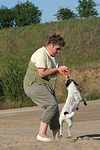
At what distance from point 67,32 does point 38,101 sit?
40.7 m

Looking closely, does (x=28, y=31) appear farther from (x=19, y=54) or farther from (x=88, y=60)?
(x=88, y=60)

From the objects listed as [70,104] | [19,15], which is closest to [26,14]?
[19,15]

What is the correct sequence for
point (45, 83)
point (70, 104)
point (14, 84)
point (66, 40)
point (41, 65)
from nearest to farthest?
point (41, 65) → point (45, 83) → point (70, 104) → point (14, 84) → point (66, 40)

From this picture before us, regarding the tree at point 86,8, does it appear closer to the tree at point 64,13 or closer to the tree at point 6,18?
the tree at point 64,13

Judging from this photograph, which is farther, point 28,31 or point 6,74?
point 28,31

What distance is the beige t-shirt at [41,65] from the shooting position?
496 cm

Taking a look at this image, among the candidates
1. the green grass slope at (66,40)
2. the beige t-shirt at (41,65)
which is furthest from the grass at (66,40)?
the beige t-shirt at (41,65)

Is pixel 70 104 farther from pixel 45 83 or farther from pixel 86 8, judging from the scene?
pixel 86 8

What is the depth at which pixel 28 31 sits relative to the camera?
4659 centimetres

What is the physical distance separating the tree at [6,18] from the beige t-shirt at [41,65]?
184 ft

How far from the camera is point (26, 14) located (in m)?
60.8

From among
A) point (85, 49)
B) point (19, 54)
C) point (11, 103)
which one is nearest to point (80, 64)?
point (85, 49)

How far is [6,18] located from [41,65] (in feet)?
187

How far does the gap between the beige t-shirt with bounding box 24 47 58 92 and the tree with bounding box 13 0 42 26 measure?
54.8 m
